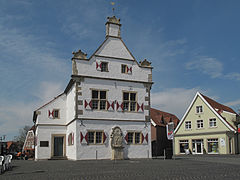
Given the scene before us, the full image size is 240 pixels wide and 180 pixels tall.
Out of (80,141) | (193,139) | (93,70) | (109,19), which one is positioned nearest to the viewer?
(80,141)

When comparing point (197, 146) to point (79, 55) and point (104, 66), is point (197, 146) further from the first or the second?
point (79, 55)

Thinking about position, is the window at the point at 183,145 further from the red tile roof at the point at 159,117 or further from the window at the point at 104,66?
the window at the point at 104,66

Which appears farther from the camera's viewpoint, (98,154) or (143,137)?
(143,137)

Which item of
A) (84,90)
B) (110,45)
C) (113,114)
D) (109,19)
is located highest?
(109,19)

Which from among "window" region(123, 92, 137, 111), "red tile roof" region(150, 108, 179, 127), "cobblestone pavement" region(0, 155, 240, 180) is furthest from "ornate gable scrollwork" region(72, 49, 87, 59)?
"red tile roof" region(150, 108, 179, 127)

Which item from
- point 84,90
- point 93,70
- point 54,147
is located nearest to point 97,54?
point 93,70

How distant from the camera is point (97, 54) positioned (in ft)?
89.3

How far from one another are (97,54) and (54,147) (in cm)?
1002

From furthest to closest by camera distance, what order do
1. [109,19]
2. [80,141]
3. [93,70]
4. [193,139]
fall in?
1. [193,139]
2. [109,19]
3. [93,70]
4. [80,141]

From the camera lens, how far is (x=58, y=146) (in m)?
29.7

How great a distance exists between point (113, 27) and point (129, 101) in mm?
7069

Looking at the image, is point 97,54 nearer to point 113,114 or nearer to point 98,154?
point 113,114

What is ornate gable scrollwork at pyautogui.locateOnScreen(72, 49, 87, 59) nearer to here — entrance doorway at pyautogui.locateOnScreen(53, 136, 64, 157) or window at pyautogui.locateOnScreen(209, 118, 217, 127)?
entrance doorway at pyautogui.locateOnScreen(53, 136, 64, 157)

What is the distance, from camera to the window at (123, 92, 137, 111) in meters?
27.6
